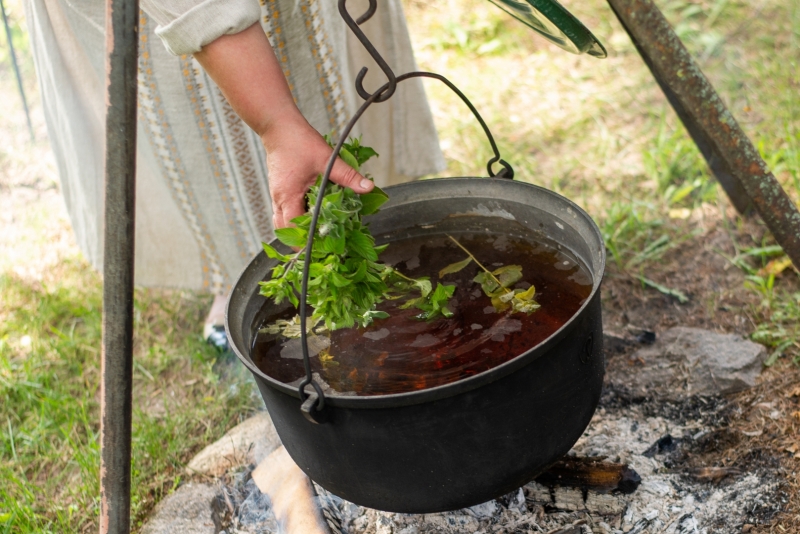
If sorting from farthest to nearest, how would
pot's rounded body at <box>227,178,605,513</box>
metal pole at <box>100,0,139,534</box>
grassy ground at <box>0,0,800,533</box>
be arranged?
1. grassy ground at <box>0,0,800,533</box>
2. metal pole at <box>100,0,139,534</box>
3. pot's rounded body at <box>227,178,605,513</box>

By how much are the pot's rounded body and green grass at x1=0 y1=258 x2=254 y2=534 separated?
1007mm

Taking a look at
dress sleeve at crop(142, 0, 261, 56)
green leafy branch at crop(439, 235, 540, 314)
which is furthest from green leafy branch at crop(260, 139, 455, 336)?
dress sleeve at crop(142, 0, 261, 56)

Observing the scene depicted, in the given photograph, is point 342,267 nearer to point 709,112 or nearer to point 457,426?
point 457,426

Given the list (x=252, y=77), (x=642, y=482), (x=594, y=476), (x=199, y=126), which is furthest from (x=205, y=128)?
(x=642, y=482)

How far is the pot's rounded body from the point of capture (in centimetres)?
147

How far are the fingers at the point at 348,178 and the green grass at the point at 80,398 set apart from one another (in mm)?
1266

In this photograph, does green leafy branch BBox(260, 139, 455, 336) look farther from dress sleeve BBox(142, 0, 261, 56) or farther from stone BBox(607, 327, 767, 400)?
stone BBox(607, 327, 767, 400)

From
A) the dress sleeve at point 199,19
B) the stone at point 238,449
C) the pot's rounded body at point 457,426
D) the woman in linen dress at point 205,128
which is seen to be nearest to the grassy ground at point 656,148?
the pot's rounded body at point 457,426

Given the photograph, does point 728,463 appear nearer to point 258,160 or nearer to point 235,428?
point 235,428

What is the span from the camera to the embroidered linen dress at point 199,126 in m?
2.47

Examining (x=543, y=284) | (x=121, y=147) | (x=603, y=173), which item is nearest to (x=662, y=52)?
(x=543, y=284)

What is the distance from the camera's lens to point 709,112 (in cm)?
209

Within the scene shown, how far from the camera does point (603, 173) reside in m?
3.84

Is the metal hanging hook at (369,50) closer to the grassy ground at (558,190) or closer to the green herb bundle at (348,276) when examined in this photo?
the green herb bundle at (348,276)
